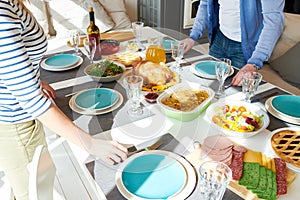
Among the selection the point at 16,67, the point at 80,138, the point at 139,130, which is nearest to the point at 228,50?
the point at 139,130

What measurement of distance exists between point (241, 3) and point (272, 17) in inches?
7.4

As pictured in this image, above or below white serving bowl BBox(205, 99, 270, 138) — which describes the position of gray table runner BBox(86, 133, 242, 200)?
below

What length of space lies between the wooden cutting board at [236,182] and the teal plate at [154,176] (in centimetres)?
5

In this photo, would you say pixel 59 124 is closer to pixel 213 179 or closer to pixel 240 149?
pixel 213 179

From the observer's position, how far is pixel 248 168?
93 centimetres

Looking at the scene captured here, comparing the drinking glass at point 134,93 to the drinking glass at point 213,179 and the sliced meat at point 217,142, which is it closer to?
the sliced meat at point 217,142

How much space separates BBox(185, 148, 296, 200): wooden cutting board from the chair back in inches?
16.6

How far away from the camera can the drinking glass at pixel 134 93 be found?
123 cm

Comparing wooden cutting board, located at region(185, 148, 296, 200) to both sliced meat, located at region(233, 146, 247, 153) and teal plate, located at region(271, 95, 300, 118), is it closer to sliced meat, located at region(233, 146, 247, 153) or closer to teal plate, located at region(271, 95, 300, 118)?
sliced meat, located at region(233, 146, 247, 153)

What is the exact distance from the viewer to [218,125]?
44.9 inches

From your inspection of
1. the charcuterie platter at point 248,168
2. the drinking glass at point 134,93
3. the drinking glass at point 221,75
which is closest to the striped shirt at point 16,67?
the drinking glass at point 134,93

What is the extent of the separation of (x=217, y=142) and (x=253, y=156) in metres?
0.12

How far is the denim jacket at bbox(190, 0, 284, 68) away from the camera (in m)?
1.57

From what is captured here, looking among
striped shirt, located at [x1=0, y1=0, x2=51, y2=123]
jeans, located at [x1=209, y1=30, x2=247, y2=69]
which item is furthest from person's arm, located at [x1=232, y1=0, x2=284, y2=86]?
striped shirt, located at [x1=0, y1=0, x2=51, y2=123]
